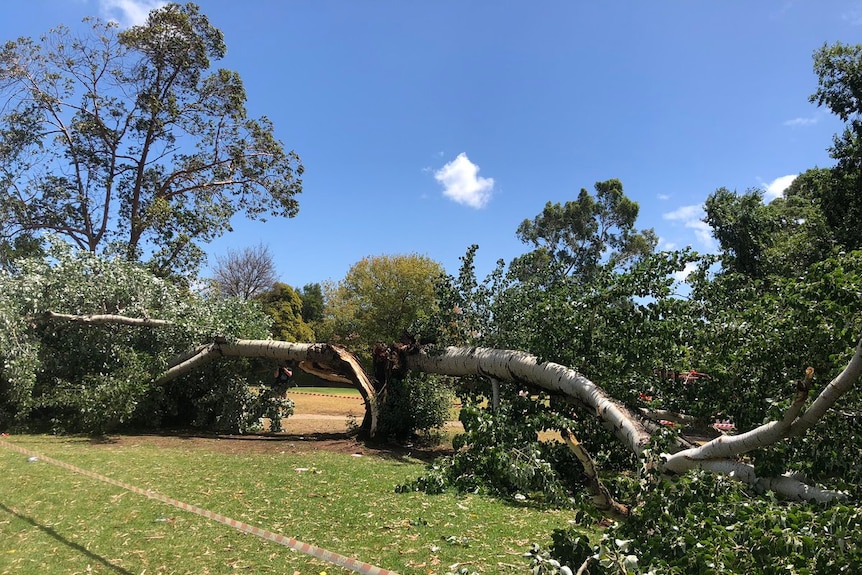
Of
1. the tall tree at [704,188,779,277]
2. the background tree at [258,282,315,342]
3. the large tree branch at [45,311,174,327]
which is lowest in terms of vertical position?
the large tree branch at [45,311,174,327]

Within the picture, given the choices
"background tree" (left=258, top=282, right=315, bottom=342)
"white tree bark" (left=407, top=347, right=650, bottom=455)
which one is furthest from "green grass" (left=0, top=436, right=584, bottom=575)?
"background tree" (left=258, top=282, right=315, bottom=342)

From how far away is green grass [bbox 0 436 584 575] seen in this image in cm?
348

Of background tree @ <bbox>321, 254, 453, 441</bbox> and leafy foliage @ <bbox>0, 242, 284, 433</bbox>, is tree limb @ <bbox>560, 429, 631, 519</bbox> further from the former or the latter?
background tree @ <bbox>321, 254, 453, 441</bbox>

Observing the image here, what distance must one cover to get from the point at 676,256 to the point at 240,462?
5757mm

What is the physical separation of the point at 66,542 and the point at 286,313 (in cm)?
3037

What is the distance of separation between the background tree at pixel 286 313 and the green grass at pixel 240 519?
2532 centimetres

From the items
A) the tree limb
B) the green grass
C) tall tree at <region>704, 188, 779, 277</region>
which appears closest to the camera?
the green grass

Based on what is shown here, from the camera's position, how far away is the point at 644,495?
302cm

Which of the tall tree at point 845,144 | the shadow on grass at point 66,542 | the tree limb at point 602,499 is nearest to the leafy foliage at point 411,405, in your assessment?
the tree limb at point 602,499

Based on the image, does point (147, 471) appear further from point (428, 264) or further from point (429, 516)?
point (428, 264)

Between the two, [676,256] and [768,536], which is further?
[676,256]

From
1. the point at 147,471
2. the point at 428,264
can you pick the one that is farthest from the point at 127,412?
the point at 428,264

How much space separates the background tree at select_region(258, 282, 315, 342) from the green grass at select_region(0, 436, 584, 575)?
83.1 ft

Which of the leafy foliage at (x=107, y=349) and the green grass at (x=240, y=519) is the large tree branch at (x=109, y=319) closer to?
the leafy foliage at (x=107, y=349)
